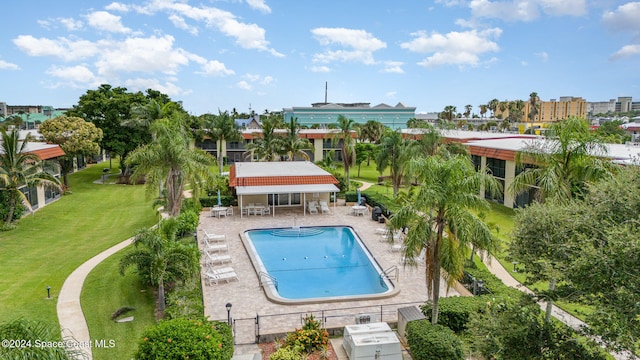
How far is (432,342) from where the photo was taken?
460 inches

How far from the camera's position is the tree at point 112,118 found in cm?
4206

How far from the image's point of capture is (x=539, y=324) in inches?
362

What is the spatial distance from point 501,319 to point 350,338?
4.55 metres

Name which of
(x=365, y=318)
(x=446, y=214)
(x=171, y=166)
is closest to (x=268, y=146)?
(x=171, y=166)

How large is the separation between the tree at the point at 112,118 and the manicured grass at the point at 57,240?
186 inches

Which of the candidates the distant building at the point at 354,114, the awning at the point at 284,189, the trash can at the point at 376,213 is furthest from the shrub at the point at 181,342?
the distant building at the point at 354,114

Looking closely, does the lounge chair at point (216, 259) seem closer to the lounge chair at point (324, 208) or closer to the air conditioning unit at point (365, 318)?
the air conditioning unit at point (365, 318)

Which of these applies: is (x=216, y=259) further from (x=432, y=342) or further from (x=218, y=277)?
(x=432, y=342)

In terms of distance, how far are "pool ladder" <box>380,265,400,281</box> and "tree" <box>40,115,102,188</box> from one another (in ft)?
98.4

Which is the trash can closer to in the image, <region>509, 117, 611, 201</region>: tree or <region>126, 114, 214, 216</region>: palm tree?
<region>126, 114, 214, 216</region>: palm tree

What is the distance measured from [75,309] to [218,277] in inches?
198

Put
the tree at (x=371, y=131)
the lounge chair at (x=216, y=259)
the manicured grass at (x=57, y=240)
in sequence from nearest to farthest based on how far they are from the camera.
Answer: the manicured grass at (x=57, y=240), the lounge chair at (x=216, y=259), the tree at (x=371, y=131)

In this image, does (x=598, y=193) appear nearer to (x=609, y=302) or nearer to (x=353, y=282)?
(x=609, y=302)

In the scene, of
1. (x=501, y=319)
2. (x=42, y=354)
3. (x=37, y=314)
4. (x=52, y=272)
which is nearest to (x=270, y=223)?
(x=52, y=272)
